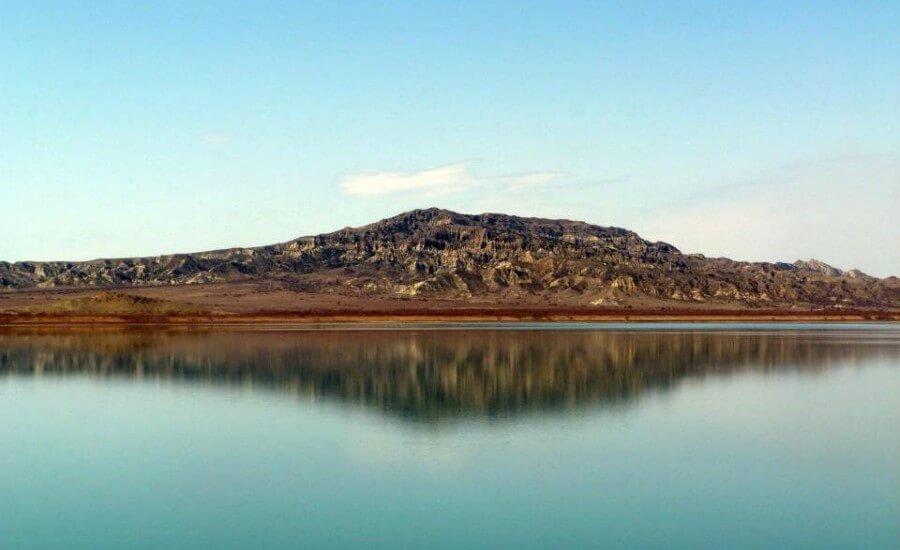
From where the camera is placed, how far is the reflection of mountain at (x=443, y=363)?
3825 cm

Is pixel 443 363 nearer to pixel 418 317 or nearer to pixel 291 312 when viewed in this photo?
pixel 418 317

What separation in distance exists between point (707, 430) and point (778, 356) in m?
35.0

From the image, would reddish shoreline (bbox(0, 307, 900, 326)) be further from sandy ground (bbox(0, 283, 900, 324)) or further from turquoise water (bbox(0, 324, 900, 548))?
turquoise water (bbox(0, 324, 900, 548))

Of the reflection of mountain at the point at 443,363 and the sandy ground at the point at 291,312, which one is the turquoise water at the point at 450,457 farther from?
the sandy ground at the point at 291,312

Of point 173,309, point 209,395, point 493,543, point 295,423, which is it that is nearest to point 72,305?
point 173,309

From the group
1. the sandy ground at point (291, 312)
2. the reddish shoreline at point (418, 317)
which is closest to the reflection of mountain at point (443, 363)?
the reddish shoreline at point (418, 317)

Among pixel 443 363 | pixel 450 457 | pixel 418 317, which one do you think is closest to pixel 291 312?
pixel 418 317

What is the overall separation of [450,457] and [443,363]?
29350 millimetres

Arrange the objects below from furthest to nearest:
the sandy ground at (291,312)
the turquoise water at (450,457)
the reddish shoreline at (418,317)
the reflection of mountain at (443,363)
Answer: the sandy ground at (291,312), the reddish shoreline at (418,317), the reflection of mountain at (443,363), the turquoise water at (450,457)

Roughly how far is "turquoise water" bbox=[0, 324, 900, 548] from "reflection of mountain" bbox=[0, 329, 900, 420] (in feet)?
1.30

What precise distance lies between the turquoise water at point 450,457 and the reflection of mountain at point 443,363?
396mm

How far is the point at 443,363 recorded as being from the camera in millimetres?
53312

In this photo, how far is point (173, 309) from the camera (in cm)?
14238

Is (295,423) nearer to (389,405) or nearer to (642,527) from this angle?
(389,405)
